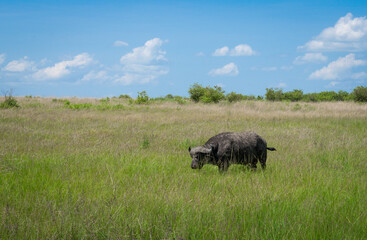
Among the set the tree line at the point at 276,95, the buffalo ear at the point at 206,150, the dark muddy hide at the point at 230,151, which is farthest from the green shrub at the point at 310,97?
the buffalo ear at the point at 206,150

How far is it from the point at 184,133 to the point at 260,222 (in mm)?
9282

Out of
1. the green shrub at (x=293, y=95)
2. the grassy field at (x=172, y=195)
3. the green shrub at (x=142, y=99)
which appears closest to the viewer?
the grassy field at (x=172, y=195)

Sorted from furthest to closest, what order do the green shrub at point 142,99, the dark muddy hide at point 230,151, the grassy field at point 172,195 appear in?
the green shrub at point 142,99 < the dark muddy hide at point 230,151 < the grassy field at point 172,195

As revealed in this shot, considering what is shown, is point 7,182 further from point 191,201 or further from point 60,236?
point 191,201

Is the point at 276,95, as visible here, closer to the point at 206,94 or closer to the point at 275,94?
the point at 275,94

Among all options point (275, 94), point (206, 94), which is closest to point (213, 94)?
point (206, 94)

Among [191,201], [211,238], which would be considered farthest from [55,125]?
[211,238]

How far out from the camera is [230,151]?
6473mm

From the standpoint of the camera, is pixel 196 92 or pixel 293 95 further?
pixel 293 95

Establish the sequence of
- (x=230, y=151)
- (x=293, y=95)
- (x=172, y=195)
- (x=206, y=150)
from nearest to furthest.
Answer: (x=172, y=195) < (x=206, y=150) < (x=230, y=151) < (x=293, y=95)

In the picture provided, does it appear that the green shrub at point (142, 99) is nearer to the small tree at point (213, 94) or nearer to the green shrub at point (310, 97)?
the small tree at point (213, 94)

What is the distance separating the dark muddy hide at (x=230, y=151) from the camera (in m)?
6.38

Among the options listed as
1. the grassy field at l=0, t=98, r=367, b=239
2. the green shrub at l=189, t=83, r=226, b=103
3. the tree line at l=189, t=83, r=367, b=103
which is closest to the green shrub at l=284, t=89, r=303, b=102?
the tree line at l=189, t=83, r=367, b=103

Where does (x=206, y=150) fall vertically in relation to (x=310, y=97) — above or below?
below
